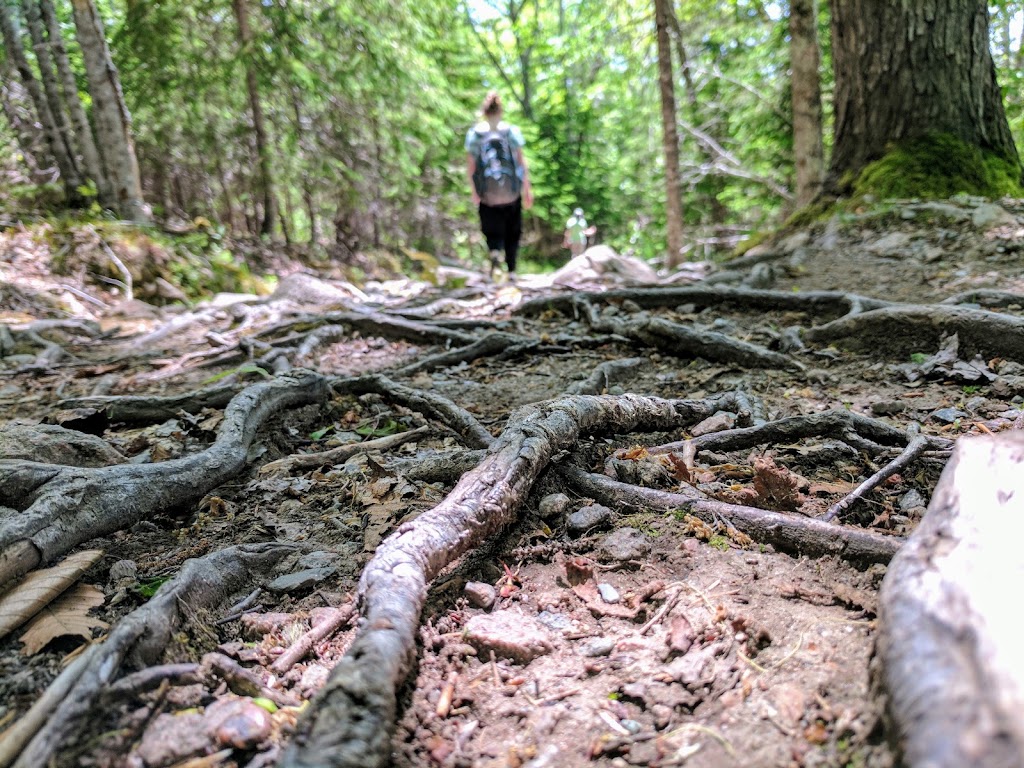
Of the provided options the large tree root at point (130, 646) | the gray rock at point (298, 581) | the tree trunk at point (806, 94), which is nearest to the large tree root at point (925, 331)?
the gray rock at point (298, 581)

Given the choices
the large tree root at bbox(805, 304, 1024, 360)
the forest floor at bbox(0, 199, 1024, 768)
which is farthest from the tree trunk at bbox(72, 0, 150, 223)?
the large tree root at bbox(805, 304, 1024, 360)

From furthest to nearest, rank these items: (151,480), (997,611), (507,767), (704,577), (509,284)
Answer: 1. (509,284)
2. (151,480)
3. (704,577)
4. (507,767)
5. (997,611)

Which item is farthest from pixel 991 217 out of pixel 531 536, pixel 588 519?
pixel 531 536

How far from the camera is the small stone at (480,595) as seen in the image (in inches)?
70.1

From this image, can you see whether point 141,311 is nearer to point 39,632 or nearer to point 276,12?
point 276,12

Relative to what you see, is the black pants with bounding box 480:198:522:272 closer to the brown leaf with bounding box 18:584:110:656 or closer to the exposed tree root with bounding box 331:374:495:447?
the exposed tree root with bounding box 331:374:495:447

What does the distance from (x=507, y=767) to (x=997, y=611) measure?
0.91 m

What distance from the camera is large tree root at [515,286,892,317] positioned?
4496 mm

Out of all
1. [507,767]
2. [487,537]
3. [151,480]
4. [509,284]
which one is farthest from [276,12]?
[507,767]

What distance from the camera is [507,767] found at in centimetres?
125

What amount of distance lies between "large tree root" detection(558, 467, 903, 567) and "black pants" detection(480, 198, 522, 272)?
6.41 m

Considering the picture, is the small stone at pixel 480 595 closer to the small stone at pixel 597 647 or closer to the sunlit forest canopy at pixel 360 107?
the small stone at pixel 597 647

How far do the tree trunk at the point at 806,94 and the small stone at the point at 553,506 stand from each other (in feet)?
26.5

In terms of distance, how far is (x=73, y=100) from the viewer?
10414 mm
